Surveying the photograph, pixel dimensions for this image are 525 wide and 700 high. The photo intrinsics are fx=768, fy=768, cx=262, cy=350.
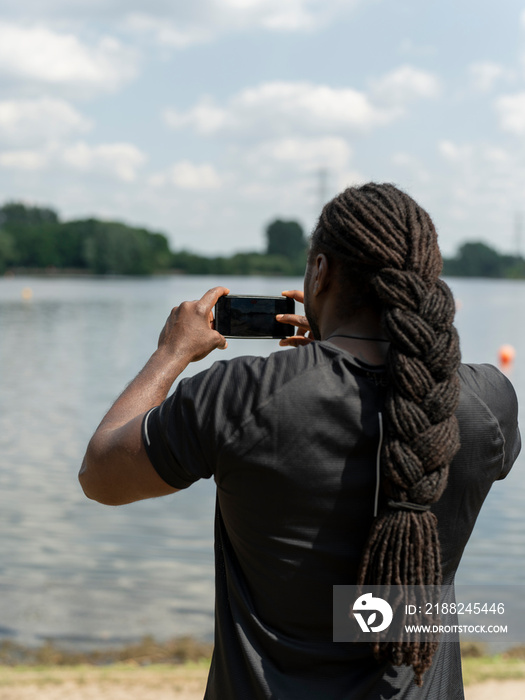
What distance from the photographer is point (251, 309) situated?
2.15 metres

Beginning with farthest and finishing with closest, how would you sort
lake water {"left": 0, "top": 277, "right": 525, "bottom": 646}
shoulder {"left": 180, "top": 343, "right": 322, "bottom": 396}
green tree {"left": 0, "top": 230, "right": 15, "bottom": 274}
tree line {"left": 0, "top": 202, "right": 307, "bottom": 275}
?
tree line {"left": 0, "top": 202, "right": 307, "bottom": 275} → green tree {"left": 0, "top": 230, "right": 15, "bottom": 274} → lake water {"left": 0, "top": 277, "right": 525, "bottom": 646} → shoulder {"left": 180, "top": 343, "right": 322, "bottom": 396}

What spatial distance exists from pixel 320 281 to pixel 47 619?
17.5 ft

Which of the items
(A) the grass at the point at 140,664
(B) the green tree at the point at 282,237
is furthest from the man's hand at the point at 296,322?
(B) the green tree at the point at 282,237

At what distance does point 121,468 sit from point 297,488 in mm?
393

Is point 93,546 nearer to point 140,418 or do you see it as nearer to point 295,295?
point 295,295

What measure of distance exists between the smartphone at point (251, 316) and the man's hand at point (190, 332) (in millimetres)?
122

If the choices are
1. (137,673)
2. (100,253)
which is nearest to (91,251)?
(100,253)

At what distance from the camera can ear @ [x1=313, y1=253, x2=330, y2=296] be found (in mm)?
1752

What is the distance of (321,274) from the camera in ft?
5.76

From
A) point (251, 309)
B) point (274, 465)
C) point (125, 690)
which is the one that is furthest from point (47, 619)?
point (274, 465)

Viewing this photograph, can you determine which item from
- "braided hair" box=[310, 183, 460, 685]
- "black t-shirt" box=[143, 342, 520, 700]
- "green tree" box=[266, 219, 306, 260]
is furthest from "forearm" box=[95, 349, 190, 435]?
"green tree" box=[266, 219, 306, 260]

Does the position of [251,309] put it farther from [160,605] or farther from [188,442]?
[160,605]

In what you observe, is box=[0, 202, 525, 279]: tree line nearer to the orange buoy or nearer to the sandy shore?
the orange buoy

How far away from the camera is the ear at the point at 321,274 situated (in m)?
1.75
